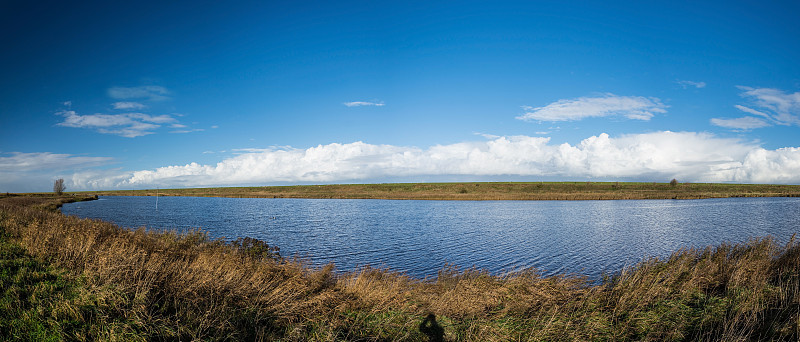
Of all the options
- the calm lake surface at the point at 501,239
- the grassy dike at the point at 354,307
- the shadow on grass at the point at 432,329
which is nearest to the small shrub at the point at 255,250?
the calm lake surface at the point at 501,239

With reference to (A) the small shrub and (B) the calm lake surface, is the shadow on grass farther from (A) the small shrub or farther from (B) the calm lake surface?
(B) the calm lake surface

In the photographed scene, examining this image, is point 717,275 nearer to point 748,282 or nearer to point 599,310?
point 748,282

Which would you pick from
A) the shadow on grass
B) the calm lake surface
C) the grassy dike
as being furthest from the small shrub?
the shadow on grass

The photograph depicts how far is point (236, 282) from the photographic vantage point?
8977 mm

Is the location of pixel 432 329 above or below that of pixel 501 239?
above

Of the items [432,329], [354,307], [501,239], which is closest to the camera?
[432,329]

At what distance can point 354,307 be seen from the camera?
870 centimetres

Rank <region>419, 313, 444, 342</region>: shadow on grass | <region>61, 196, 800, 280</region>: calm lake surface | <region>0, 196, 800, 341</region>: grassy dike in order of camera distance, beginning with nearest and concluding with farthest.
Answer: <region>0, 196, 800, 341</region>: grassy dike → <region>419, 313, 444, 342</region>: shadow on grass → <region>61, 196, 800, 280</region>: calm lake surface

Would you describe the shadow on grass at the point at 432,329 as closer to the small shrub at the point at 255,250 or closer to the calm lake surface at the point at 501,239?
the small shrub at the point at 255,250

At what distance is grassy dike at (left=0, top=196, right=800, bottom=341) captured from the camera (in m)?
6.71

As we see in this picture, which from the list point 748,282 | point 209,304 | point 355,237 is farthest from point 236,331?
point 355,237

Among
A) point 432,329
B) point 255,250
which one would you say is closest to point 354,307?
point 432,329

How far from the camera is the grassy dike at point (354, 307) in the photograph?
264 inches

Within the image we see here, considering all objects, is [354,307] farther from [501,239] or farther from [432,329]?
[501,239]
